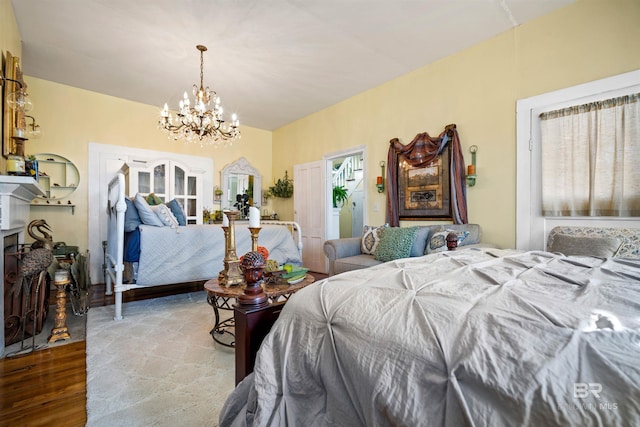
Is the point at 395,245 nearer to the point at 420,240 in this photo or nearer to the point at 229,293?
the point at 420,240

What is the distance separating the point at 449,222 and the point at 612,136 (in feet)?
4.91

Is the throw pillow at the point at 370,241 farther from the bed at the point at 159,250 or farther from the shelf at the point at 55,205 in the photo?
the shelf at the point at 55,205

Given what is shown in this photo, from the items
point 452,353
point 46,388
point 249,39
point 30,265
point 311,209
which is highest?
point 249,39

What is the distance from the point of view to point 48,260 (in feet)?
7.36

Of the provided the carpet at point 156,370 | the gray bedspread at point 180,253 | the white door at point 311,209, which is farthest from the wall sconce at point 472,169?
the carpet at point 156,370

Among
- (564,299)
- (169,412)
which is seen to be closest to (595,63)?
(564,299)

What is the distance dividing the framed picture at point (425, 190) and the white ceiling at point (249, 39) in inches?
49.1

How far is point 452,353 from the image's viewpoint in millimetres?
561

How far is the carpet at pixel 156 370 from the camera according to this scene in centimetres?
143

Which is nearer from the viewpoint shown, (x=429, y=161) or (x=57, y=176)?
(x=429, y=161)

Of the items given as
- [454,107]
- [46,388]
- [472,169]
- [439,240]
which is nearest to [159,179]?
[46,388]

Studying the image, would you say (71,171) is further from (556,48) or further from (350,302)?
(556,48)

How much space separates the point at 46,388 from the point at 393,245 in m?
2.74

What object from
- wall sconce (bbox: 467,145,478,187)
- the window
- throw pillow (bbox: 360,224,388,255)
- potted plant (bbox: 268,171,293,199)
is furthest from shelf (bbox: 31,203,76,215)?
the window
